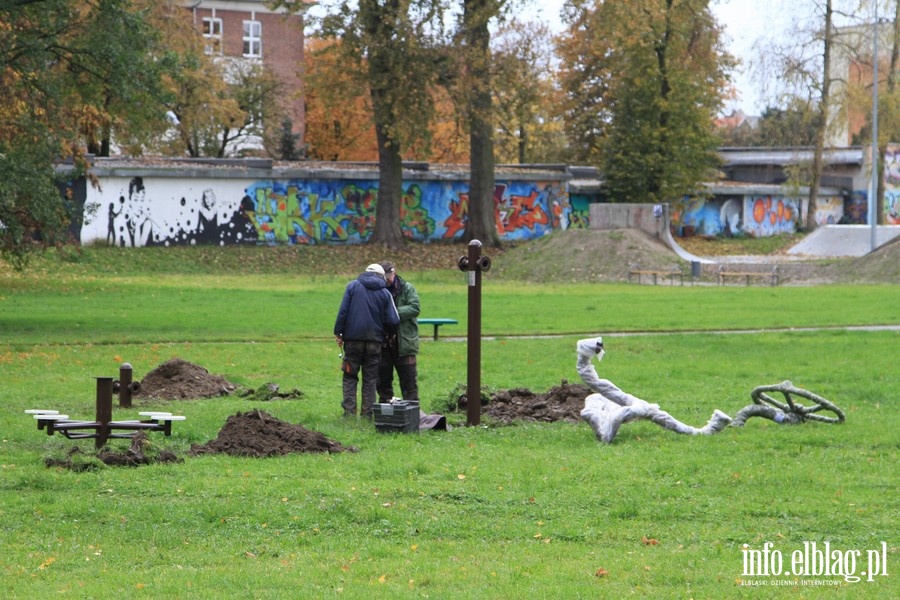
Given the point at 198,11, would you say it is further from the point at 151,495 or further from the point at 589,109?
the point at 151,495

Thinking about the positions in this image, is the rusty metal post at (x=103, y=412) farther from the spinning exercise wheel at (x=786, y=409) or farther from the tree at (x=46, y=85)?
the tree at (x=46, y=85)

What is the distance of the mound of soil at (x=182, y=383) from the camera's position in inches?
629

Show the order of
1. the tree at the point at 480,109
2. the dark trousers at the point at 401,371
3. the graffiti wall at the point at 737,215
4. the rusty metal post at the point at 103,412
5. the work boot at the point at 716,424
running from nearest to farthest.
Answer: the rusty metal post at the point at 103,412 < the work boot at the point at 716,424 < the dark trousers at the point at 401,371 < the tree at the point at 480,109 < the graffiti wall at the point at 737,215

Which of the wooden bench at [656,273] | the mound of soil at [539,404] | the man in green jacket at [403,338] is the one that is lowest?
the wooden bench at [656,273]

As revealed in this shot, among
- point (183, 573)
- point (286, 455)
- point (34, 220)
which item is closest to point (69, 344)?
point (34, 220)

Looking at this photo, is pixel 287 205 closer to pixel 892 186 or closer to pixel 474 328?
pixel 892 186

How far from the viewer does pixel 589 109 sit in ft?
229

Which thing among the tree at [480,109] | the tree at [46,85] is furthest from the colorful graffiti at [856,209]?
the tree at [46,85]

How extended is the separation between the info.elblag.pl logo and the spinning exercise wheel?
16.1 feet

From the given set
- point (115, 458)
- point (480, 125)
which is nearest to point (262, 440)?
point (115, 458)

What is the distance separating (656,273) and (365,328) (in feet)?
102

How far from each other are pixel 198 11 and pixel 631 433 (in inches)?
2622

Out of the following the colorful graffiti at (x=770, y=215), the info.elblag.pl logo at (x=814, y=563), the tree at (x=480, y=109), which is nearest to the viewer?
the info.elblag.pl logo at (x=814, y=563)

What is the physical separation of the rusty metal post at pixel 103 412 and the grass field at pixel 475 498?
507 mm
